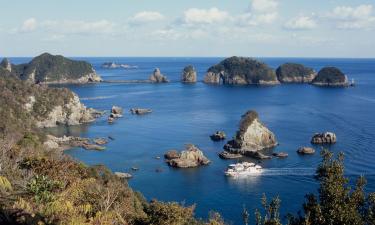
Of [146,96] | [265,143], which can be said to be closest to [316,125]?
[265,143]

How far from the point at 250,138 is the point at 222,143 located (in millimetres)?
7834

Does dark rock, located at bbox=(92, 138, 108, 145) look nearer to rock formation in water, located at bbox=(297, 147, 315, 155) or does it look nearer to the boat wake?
the boat wake

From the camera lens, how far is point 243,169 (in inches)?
3108

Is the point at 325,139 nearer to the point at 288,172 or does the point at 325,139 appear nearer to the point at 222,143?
the point at 222,143

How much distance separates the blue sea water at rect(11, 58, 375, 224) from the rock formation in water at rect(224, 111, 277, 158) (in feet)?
9.32

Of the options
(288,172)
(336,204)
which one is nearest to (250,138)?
(288,172)

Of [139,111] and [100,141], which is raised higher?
[139,111]

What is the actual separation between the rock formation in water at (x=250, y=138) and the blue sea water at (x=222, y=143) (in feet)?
9.32

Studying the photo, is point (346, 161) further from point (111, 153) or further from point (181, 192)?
point (111, 153)

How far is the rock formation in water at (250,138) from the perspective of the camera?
93.2 metres

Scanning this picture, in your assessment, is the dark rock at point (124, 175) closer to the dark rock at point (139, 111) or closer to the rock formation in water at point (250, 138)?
the rock formation in water at point (250, 138)

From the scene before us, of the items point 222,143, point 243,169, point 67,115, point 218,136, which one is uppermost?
point 67,115

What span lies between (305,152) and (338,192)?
68.5 m

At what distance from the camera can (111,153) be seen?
94.6m
